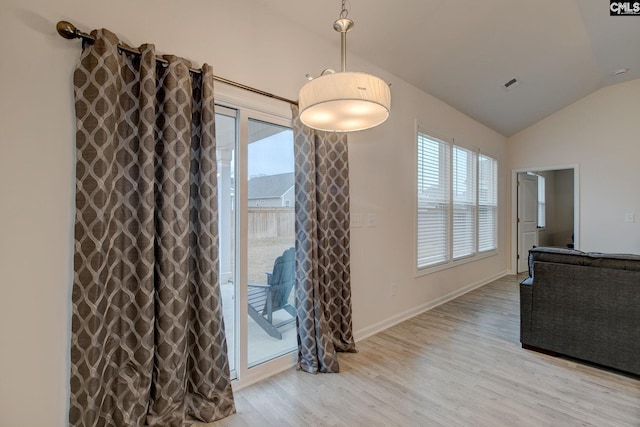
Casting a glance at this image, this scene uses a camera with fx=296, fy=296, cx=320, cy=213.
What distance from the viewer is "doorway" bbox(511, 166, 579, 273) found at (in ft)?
18.9

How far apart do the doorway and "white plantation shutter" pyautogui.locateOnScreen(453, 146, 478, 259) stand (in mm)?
1620

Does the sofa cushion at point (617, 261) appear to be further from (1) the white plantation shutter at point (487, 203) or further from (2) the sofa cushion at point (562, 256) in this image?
(1) the white plantation shutter at point (487, 203)

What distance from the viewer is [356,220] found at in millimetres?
2941

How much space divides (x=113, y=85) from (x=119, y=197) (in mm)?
575

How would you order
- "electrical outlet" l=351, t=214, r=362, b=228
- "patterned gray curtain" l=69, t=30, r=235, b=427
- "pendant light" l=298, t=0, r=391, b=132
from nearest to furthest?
"pendant light" l=298, t=0, r=391, b=132 → "patterned gray curtain" l=69, t=30, r=235, b=427 → "electrical outlet" l=351, t=214, r=362, b=228

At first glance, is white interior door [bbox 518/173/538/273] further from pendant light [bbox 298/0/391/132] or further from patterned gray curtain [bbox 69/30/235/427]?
patterned gray curtain [bbox 69/30/235/427]

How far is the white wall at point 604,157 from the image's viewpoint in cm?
455

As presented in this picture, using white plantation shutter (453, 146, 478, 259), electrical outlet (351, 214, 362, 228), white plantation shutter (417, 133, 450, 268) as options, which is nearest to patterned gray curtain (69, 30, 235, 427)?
electrical outlet (351, 214, 362, 228)

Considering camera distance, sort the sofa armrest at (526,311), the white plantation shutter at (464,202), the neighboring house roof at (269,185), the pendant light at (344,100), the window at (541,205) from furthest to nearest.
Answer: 1. the window at (541,205)
2. the white plantation shutter at (464,202)
3. the sofa armrest at (526,311)
4. the neighboring house roof at (269,185)
5. the pendant light at (344,100)

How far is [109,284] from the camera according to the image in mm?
1546

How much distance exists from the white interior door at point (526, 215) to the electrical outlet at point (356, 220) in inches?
176

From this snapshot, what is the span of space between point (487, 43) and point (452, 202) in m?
2.01

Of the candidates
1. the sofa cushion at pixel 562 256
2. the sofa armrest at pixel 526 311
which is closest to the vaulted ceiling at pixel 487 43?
the sofa cushion at pixel 562 256

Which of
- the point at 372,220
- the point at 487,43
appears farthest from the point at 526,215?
the point at 372,220
